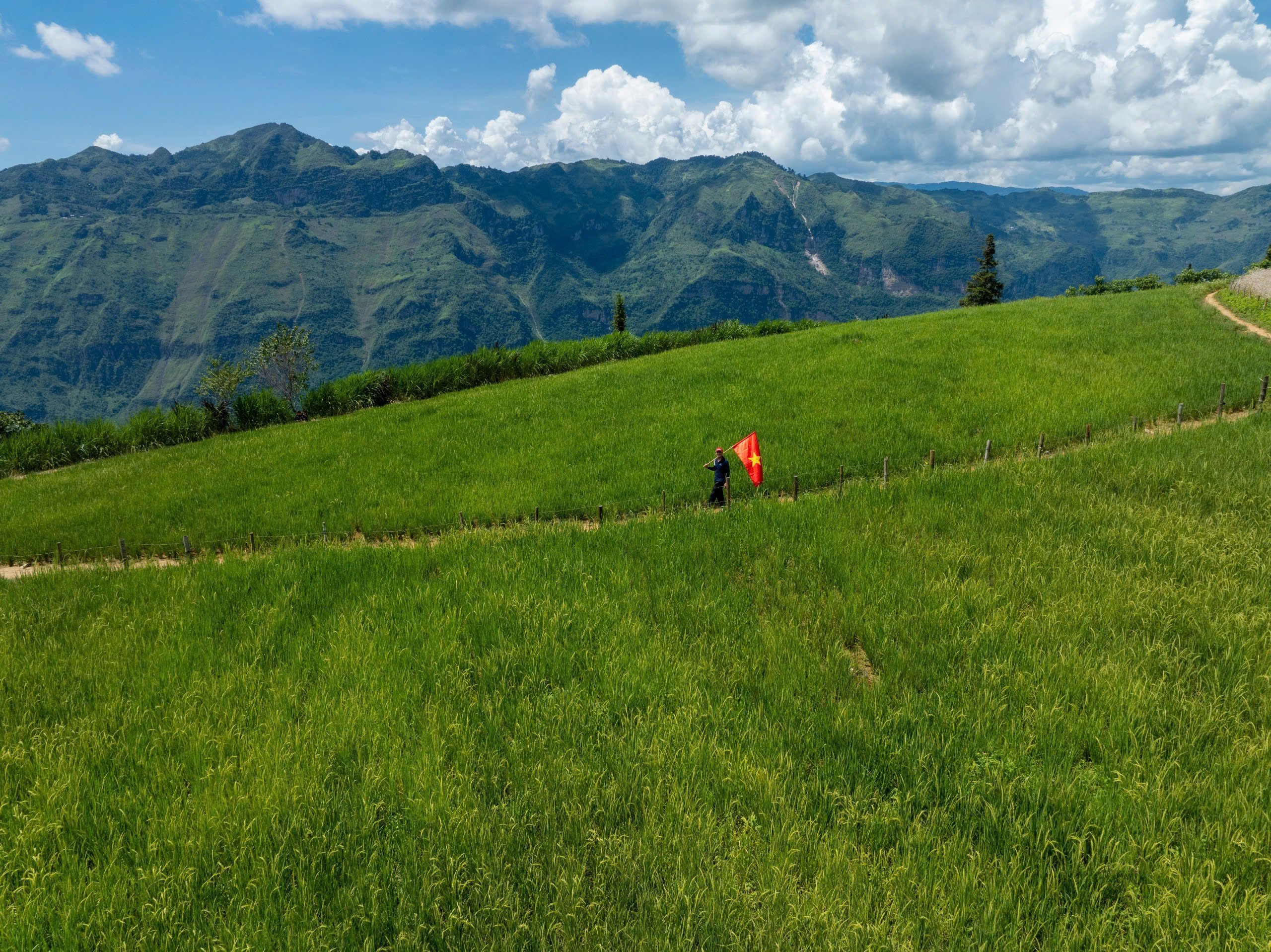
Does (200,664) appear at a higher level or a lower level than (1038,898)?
higher

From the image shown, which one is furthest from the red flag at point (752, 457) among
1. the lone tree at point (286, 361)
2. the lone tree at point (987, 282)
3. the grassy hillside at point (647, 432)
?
the lone tree at point (987, 282)

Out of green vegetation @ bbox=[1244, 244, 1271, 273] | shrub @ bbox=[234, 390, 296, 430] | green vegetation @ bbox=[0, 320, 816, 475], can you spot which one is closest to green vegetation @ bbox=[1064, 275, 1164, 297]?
green vegetation @ bbox=[1244, 244, 1271, 273]

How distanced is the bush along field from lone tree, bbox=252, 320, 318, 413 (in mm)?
A: 51343

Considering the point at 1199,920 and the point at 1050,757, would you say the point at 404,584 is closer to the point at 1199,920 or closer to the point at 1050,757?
the point at 1050,757

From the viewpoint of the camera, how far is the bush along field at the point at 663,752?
13.8ft

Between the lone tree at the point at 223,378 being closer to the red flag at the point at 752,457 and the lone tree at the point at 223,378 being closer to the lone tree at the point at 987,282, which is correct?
the red flag at the point at 752,457

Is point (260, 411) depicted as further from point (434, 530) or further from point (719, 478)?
point (719, 478)

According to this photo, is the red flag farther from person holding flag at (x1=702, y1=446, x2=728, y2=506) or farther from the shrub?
the shrub

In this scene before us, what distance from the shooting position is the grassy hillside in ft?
54.7

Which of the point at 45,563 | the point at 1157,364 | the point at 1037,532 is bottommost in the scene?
the point at 45,563

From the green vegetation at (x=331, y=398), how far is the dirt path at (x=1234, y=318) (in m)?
24.2

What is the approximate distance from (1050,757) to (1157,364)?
26125 millimetres

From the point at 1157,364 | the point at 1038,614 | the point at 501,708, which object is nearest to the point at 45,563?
the point at 501,708

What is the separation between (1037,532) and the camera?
10602 millimetres
